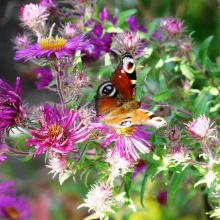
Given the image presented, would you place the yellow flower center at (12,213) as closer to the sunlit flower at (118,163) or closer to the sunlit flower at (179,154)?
the sunlit flower at (118,163)

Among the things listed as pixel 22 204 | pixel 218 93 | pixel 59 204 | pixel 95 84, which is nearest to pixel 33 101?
pixel 59 204

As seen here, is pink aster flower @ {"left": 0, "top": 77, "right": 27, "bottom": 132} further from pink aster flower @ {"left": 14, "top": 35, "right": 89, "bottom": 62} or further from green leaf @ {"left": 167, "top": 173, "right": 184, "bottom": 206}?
green leaf @ {"left": 167, "top": 173, "right": 184, "bottom": 206}

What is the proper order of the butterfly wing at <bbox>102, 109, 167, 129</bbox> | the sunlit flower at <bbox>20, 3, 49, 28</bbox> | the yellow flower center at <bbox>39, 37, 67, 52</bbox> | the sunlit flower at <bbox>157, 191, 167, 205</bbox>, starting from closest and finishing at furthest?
the butterfly wing at <bbox>102, 109, 167, 129</bbox> → the yellow flower center at <bbox>39, 37, 67, 52</bbox> → the sunlit flower at <bbox>20, 3, 49, 28</bbox> → the sunlit flower at <bbox>157, 191, 167, 205</bbox>

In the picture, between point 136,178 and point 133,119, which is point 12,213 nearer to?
point 136,178

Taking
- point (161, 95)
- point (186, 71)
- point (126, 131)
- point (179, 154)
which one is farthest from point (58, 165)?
point (186, 71)

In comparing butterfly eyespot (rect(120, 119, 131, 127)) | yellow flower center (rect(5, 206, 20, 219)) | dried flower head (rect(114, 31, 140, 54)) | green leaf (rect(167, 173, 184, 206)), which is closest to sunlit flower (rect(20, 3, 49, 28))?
dried flower head (rect(114, 31, 140, 54))

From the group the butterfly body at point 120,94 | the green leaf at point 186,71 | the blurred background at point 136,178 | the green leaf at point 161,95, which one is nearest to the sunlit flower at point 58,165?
the butterfly body at point 120,94
